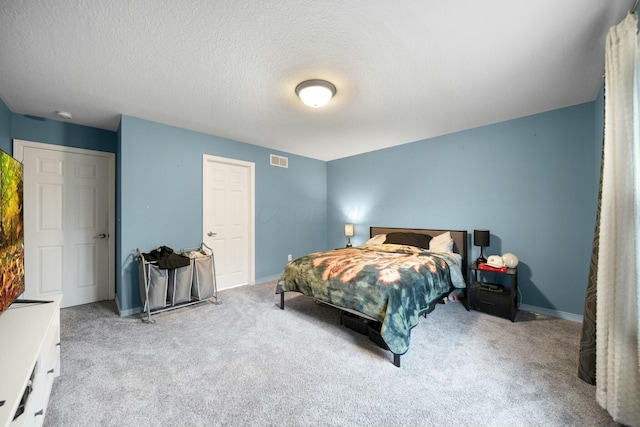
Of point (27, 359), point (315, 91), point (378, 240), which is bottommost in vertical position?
point (27, 359)

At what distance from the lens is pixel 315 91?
88.8 inches

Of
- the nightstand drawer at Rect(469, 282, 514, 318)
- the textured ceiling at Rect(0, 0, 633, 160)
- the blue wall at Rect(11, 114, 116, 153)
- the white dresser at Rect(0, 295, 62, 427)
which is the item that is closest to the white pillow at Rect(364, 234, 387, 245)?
the nightstand drawer at Rect(469, 282, 514, 318)

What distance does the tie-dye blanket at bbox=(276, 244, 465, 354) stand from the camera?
205 cm

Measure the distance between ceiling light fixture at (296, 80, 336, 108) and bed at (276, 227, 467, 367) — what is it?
1.68 m

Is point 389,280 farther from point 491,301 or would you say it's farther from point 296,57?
point 296,57

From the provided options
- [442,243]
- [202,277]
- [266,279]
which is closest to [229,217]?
[202,277]

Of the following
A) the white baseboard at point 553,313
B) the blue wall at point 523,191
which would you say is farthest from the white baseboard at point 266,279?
the white baseboard at point 553,313

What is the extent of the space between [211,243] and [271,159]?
176cm

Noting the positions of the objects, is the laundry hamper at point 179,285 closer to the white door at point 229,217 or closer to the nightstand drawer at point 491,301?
the white door at point 229,217

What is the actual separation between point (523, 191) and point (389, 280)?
2.31 meters

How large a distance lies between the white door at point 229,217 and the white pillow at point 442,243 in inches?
112

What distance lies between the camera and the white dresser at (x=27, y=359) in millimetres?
979

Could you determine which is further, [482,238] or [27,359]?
[482,238]

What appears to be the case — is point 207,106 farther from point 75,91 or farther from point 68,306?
point 68,306
